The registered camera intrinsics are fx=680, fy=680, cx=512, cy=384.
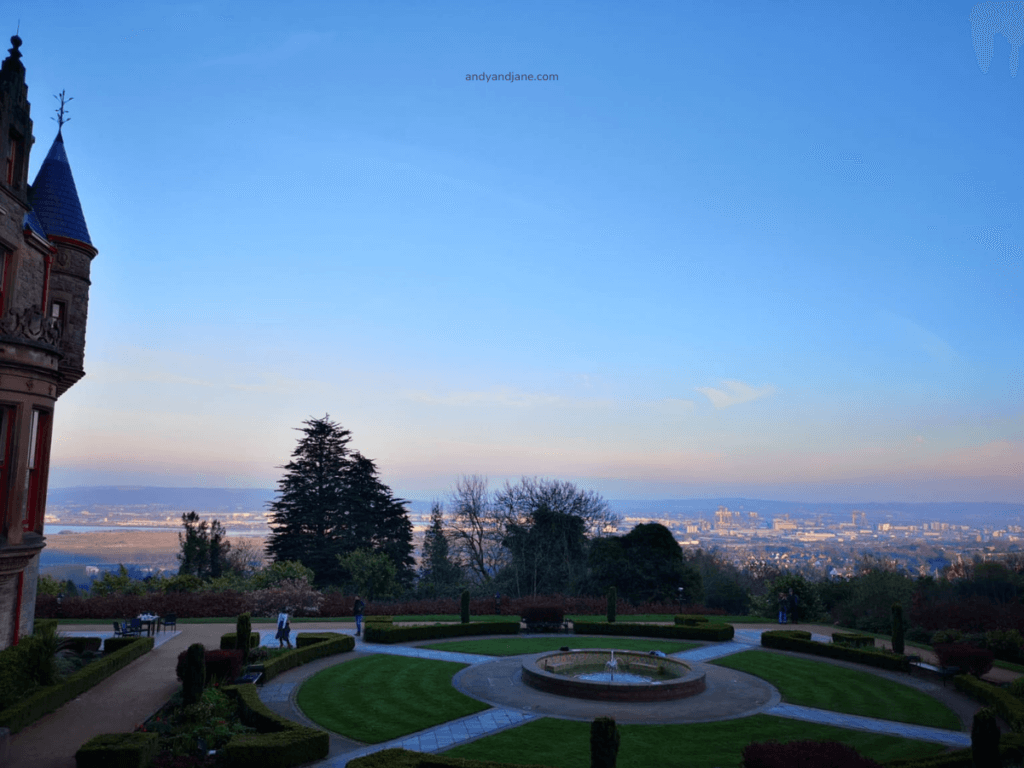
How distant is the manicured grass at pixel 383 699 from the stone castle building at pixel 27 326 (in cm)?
829

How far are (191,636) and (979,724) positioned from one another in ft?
88.7

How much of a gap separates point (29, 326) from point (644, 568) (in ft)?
119

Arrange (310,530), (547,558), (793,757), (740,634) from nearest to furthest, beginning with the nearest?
(793,757) → (740,634) → (547,558) → (310,530)

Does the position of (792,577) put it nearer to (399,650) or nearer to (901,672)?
(901,672)

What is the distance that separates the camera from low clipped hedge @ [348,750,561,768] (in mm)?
12141

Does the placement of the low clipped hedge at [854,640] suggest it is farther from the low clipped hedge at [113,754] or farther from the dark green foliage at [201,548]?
the dark green foliage at [201,548]

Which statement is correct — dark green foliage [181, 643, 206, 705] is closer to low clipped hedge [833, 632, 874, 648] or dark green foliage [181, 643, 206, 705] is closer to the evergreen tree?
low clipped hedge [833, 632, 874, 648]

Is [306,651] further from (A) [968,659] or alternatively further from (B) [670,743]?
(A) [968,659]

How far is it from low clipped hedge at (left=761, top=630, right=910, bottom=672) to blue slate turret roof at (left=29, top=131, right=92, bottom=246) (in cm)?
2999

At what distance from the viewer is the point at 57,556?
89.9 m

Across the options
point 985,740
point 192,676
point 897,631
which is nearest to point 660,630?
point 897,631

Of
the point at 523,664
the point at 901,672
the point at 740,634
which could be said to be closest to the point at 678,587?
the point at 740,634

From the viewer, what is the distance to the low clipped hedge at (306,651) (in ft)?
69.9


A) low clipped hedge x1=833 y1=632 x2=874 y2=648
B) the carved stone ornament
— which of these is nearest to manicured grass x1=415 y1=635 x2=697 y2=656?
low clipped hedge x1=833 y1=632 x2=874 y2=648
